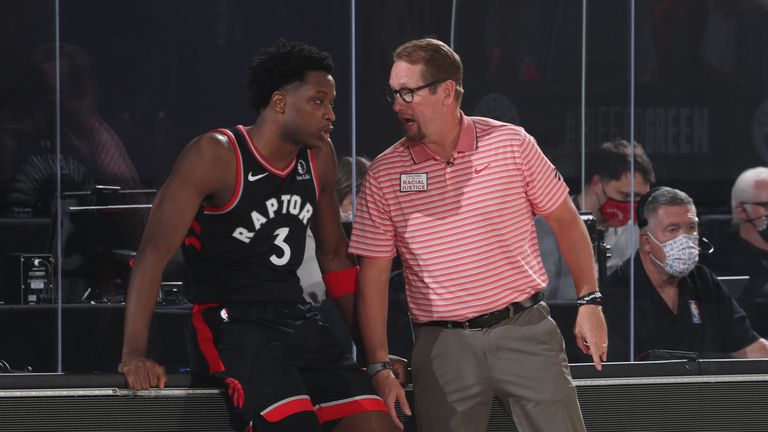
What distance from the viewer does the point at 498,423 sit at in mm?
3078

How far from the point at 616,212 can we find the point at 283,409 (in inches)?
104

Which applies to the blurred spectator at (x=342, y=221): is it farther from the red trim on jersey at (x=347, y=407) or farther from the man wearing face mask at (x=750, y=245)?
the red trim on jersey at (x=347, y=407)

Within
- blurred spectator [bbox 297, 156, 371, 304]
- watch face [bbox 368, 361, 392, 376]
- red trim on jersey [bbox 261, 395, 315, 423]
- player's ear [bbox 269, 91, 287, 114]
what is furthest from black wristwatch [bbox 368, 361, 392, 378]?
blurred spectator [bbox 297, 156, 371, 304]

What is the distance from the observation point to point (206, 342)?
9.17 ft

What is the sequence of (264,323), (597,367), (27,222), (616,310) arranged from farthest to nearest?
(616,310) → (27,222) → (597,367) → (264,323)

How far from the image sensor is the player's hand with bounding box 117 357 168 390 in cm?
269

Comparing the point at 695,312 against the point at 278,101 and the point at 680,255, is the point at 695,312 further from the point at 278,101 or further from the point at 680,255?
the point at 278,101

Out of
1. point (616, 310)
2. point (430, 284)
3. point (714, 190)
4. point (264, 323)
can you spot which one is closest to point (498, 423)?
point (430, 284)

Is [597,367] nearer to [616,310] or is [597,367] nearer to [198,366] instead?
[198,366]

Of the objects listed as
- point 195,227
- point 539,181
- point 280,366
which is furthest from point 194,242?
point 539,181

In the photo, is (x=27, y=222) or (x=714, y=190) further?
(x=714, y=190)

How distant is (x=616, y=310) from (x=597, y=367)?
6.47 feet

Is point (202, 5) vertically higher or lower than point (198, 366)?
higher

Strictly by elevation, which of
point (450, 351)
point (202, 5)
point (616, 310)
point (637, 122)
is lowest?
point (616, 310)
